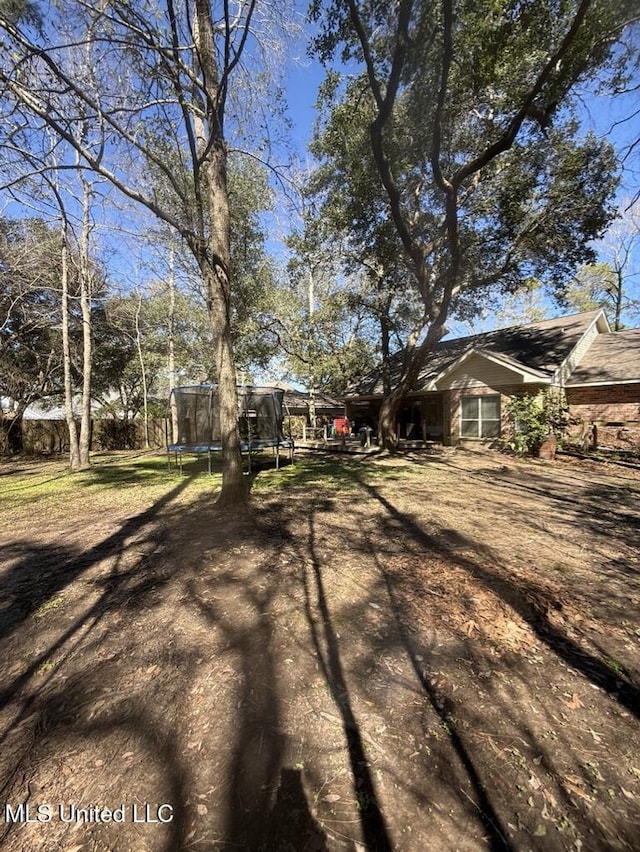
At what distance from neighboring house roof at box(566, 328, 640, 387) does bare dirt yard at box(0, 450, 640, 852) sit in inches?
402

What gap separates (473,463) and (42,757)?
37.2 feet

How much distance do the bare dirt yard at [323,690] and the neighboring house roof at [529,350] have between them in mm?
9980

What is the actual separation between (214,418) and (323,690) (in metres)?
9.25

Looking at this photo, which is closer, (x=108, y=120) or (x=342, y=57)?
(x=108, y=120)

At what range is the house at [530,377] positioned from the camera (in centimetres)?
1321

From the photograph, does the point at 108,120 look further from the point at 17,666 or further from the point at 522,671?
the point at 522,671

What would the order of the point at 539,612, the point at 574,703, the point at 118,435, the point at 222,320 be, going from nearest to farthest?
the point at 574,703 → the point at 539,612 → the point at 222,320 → the point at 118,435

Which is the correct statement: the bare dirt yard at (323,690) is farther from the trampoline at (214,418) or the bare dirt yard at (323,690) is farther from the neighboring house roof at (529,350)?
the neighboring house roof at (529,350)

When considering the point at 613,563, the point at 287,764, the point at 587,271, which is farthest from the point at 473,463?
the point at 587,271

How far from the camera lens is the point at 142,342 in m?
22.9

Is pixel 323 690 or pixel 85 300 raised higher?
pixel 85 300

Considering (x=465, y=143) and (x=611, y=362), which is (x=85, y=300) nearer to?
(x=465, y=143)

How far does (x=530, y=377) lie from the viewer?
13023 millimetres

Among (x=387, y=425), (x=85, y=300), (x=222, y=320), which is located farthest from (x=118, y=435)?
(x=222, y=320)
